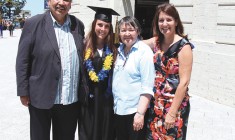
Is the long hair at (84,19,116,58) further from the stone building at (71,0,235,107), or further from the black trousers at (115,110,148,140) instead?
the stone building at (71,0,235,107)

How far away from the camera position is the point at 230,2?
7184mm

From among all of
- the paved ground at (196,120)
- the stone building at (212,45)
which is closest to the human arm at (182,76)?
the paved ground at (196,120)

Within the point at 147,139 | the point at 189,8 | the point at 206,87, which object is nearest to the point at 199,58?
the point at 206,87

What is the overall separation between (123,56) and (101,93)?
19.4 inches

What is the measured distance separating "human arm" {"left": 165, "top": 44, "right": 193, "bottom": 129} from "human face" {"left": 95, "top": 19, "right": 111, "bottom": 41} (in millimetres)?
892

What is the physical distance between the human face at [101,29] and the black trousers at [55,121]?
2.71 ft

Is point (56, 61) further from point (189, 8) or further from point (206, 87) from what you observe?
point (189, 8)

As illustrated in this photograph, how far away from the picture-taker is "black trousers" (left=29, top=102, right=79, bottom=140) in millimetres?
3422

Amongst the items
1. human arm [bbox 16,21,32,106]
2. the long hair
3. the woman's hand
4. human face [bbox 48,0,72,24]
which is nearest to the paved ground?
human arm [bbox 16,21,32,106]

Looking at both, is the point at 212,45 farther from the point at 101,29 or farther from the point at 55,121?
the point at 55,121

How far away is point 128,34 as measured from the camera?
3127 millimetres

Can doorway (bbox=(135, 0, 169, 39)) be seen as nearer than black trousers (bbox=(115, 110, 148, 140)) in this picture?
No

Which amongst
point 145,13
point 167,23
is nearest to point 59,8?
point 167,23

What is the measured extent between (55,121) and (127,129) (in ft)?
2.87
